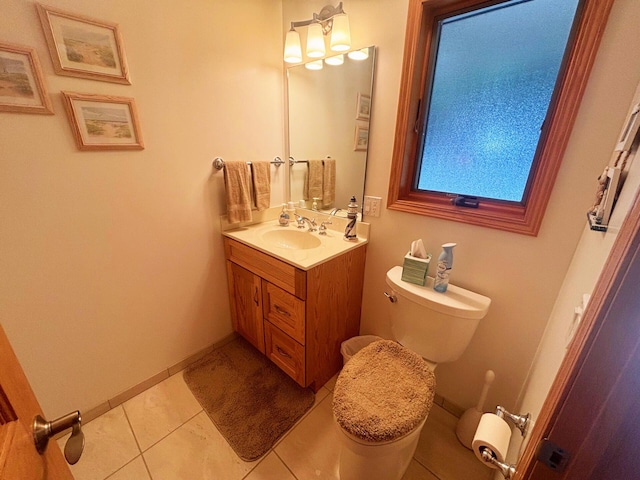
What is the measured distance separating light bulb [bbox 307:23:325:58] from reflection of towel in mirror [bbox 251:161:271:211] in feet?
2.18

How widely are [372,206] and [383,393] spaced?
0.89 m

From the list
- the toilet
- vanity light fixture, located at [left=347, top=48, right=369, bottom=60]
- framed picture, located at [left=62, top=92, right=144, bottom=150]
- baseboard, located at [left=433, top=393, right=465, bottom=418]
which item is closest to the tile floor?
baseboard, located at [left=433, top=393, right=465, bottom=418]

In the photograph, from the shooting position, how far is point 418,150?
1290 millimetres

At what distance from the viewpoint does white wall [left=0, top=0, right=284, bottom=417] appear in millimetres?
984

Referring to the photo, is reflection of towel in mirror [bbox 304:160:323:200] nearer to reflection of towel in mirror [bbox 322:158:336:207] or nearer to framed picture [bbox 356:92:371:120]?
reflection of towel in mirror [bbox 322:158:336:207]

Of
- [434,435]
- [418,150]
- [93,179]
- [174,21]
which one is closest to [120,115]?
[93,179]

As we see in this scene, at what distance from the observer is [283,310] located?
4.46 ft

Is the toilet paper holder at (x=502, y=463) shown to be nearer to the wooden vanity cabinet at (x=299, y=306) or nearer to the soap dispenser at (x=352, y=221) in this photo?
the wooden vanity cabinet at (x=299, y=306)

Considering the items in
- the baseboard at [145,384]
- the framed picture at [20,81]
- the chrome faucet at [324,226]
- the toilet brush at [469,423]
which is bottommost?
the baseboard at [145,384]

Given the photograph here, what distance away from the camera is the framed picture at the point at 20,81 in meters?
0.86

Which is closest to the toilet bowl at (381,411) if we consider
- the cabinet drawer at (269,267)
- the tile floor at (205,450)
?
the tile floor at (205,450)

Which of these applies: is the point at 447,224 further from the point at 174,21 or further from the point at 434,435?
the point at 174,21

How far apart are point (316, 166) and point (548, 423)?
156 cm

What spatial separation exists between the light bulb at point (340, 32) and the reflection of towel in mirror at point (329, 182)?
58cm
